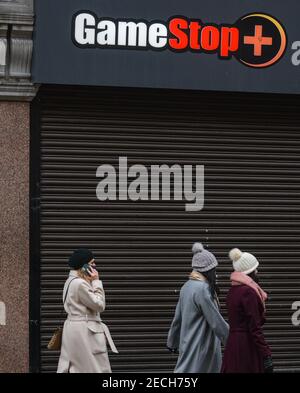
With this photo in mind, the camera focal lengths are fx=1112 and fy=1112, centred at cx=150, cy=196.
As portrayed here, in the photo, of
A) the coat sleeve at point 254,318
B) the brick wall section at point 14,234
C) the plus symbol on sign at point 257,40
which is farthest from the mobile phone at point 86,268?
the plus symbol on sign at point 257,40

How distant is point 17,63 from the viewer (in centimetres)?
1316

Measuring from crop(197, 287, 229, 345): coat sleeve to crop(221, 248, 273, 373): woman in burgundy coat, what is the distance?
0.48 ft

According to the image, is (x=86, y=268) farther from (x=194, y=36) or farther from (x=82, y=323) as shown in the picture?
(x=194, y=36)

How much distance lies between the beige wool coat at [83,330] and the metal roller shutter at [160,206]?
204cm

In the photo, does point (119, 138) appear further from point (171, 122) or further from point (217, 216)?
point (217, 216)

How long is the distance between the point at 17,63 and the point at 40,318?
304 centimetres

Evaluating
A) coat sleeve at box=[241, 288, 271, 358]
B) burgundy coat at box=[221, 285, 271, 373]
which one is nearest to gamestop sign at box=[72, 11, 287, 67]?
burgundy coat at box=[221, 285, 271, 373]

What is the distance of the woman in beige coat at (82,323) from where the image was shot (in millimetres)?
11156

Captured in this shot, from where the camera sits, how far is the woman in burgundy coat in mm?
10492

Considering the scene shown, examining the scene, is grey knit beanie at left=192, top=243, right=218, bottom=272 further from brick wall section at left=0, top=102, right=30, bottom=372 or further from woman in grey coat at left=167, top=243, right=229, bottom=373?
brick wall section at left=0, top=102, right=30, bottom=372

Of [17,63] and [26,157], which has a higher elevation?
Answer: [17,63]

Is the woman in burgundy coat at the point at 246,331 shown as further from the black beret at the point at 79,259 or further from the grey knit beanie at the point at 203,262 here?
the black beret at the point at 79,259
